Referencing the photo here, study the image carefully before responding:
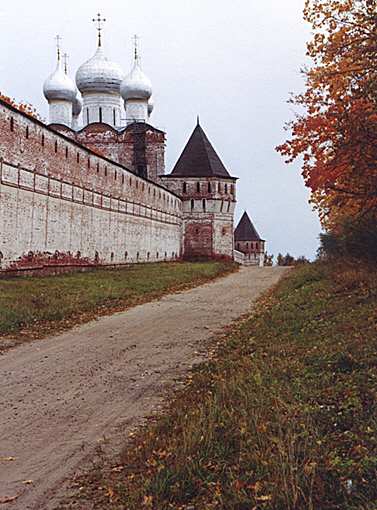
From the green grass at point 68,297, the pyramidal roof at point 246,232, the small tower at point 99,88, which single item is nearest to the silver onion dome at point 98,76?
the small tower at point 99,88

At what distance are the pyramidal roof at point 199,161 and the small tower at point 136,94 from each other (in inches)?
178

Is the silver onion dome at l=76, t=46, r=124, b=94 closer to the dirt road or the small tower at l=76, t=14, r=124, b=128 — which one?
the small tower at l=76, t=14, r=124, b=128

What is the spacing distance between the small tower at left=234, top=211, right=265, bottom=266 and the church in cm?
108

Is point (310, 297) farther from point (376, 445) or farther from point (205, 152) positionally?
point (205, 152)

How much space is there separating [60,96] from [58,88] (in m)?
0.65

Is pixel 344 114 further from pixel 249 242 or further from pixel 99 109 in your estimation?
pixel 249 242

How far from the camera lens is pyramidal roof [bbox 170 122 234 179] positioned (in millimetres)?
53375

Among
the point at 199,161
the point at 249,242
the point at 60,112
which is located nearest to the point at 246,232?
the point at 249,242

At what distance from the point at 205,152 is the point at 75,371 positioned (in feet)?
154

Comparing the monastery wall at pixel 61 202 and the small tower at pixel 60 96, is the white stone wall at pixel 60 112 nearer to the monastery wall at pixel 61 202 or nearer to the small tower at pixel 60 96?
the small tower at pixel 60 96

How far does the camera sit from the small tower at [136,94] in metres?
53.6

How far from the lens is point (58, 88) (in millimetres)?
52938

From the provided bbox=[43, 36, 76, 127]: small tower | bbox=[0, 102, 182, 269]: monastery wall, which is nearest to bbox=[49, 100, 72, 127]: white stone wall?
bbox=[43, 36, 76, 127]: small tower

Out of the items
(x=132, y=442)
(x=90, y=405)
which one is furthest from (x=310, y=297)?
(x=132, y=442)
